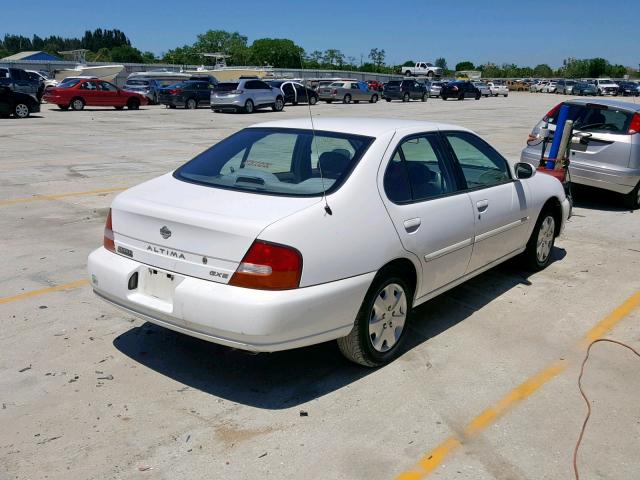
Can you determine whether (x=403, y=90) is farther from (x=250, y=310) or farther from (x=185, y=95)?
(x=250, y=310)

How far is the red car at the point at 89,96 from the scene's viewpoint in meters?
28.6

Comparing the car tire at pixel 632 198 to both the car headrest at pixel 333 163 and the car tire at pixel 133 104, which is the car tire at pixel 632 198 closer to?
the car headrest at pixel 333 163

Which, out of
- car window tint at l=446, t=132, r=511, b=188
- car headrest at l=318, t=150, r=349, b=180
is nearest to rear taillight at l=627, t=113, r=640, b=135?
car window tint at l=446, t=132, r=511, b=188

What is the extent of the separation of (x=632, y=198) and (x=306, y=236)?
7.47 m

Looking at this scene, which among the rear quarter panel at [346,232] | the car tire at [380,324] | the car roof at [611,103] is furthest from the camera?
the car roof at [611,103]

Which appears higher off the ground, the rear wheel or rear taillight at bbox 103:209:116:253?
rear taillight at bbox 103:209:116:253

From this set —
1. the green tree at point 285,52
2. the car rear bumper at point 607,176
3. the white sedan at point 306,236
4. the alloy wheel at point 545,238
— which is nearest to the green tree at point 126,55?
the green tree at point 285,52

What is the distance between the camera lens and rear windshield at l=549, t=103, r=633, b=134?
9.10 meters

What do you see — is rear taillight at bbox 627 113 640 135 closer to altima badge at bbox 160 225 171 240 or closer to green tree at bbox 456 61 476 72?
altima badge at bbox 160 225 171 240

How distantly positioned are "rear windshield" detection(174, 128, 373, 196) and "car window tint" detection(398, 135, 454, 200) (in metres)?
0.37

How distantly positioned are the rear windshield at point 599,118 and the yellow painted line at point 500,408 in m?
4.72

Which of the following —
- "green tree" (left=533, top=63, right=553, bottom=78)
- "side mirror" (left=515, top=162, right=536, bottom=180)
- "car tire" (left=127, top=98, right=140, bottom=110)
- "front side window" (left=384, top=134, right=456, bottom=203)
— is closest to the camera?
"front side window" (left=384, top=134, right=456, bottom=203)

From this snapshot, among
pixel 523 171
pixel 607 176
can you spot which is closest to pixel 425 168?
pixel 523 171

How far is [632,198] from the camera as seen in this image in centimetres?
937
